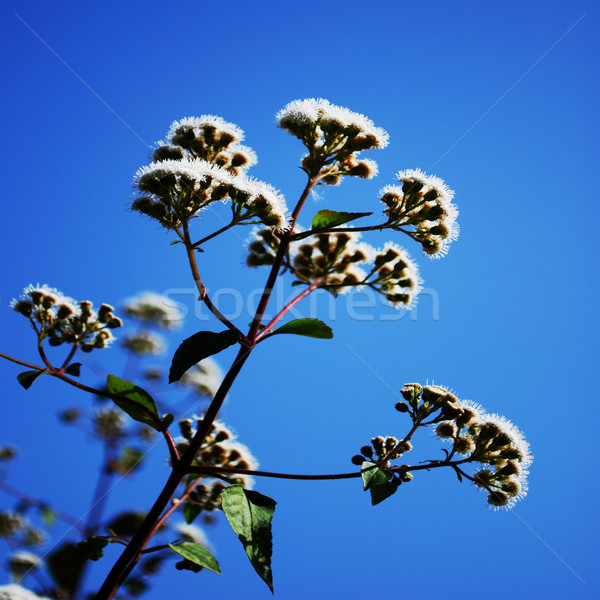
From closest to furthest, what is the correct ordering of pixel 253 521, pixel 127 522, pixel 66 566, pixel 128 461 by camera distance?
1. pixel 253 521
2. pixel 66 566
3. pixel 127 522
4. pixel 128 461

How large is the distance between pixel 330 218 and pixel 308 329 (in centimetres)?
47

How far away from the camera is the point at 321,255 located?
2775 millimetres

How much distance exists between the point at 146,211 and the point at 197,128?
645 mm

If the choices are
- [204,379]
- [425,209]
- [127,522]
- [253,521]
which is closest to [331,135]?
[425,209]

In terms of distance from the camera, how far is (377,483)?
173 cm

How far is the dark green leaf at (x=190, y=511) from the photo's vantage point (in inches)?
106

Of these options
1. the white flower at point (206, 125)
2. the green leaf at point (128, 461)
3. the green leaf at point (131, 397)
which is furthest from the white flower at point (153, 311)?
the green leaf at point (131, 397)

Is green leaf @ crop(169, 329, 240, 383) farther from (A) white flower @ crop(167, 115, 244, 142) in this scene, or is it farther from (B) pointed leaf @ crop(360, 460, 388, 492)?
(A) white flower @ crop(167, 115, 244, 142)

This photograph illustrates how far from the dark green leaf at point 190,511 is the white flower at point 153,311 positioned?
1.78 m

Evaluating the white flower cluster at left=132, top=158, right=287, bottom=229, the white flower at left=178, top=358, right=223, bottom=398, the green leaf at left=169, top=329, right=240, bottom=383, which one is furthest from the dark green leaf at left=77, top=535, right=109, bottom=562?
the white flower at left=178, top=358, right=223, bottom=398

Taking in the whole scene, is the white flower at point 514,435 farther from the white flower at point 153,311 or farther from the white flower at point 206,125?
the white flower at point 153,311

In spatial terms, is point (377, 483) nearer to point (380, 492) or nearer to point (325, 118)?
point (380, 492)

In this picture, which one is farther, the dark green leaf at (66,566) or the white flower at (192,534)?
the white flower at (192,534)

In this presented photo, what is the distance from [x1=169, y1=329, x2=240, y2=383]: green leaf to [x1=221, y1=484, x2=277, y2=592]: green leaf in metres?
0.45
